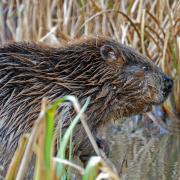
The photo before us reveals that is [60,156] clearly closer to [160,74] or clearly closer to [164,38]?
[160,74]

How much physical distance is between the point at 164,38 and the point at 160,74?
156 cm

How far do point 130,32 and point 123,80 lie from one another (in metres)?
1.98

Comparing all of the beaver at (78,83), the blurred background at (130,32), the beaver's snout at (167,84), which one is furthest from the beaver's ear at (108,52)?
the blurred background at (130,32)

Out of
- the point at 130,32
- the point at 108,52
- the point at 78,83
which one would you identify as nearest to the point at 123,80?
the point at 108,52

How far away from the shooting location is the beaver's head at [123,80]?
4.00 m

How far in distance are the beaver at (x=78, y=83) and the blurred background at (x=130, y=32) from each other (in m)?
0.81

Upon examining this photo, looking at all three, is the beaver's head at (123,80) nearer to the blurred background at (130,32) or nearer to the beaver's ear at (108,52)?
the beaver's ear at (108,52)

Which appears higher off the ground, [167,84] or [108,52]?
[108,52]

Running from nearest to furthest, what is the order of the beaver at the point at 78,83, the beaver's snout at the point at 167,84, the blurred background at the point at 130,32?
the beaver at the point at 78,83 → the beaver's snout at the point at 167,84 → the blurred background at the point at 130,32

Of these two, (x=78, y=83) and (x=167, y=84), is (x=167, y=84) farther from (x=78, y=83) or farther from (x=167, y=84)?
(x=78, y=83)

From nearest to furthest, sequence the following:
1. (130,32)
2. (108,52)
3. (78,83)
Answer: (78,83) < (108,52) < (130,32)

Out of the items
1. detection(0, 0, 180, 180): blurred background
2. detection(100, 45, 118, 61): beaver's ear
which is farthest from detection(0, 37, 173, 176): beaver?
detection(0, 0, 180, 180): blurred background

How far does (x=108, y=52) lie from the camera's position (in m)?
4.07

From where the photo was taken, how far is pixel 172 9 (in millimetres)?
6078
